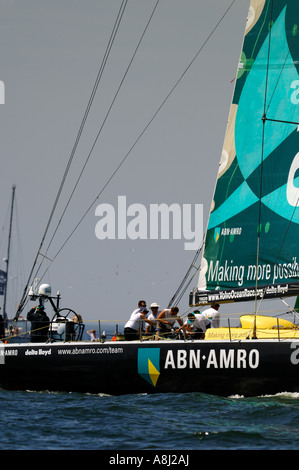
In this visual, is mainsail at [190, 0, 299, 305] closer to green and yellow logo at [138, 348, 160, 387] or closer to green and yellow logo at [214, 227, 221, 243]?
green and yellow logo at [214, 227, 221, 243]

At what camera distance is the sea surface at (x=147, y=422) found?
499 inches

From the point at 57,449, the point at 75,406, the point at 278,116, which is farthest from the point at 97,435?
the point at 278,116

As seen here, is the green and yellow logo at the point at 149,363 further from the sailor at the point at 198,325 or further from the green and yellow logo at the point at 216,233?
the green and yellow logo at the point at 216,233

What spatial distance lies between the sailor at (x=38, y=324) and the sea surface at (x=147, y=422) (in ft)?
4.63

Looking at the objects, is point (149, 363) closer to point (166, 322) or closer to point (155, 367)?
point (155, 367)

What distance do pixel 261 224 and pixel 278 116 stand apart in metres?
2.30

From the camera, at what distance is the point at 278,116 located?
741 inches

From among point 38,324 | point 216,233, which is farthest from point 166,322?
point 38,324

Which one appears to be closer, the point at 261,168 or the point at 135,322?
the point at 135,322

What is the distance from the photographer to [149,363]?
17094 millimetres

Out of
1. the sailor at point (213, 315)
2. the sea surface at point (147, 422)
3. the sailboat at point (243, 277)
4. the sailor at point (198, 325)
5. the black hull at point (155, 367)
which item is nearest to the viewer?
the sea surface at point (147, 422)

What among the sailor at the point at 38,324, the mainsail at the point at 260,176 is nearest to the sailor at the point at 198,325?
the mainsail at the point at 260,176

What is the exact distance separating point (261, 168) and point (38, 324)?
19.1 feet

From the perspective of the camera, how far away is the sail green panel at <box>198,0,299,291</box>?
726 inches
